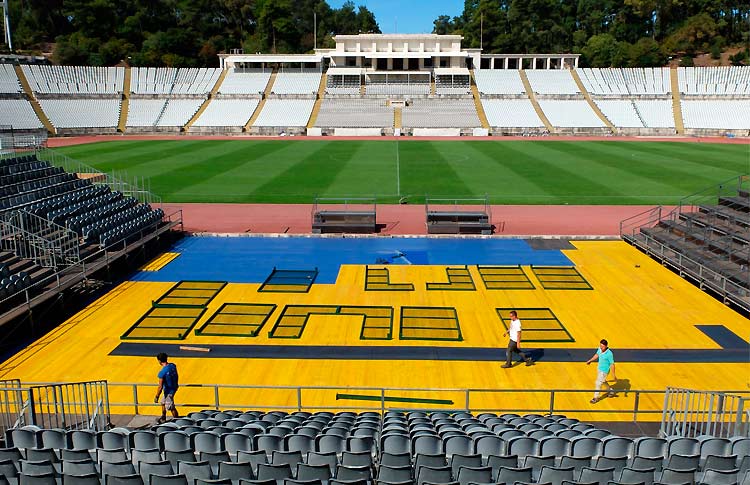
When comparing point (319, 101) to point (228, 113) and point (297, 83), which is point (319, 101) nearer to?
point (297, 83)

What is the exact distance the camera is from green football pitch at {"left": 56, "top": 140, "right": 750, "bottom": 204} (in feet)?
122

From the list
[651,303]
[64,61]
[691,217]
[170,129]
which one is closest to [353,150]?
[170,129]

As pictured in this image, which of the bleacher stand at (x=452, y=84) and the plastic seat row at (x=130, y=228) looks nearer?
the plastic seat row at (x=130, y=228)

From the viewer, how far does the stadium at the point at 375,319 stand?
836 cm

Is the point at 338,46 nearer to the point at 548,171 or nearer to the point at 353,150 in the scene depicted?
the point at 353,150

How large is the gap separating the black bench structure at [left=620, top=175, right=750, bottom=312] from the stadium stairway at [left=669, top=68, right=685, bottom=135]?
5726cm

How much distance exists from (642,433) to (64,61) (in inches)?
4345

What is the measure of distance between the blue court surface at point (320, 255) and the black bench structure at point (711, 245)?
155 inches

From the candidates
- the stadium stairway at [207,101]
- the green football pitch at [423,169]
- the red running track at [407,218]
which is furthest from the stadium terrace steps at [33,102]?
the red running track at [407,218]

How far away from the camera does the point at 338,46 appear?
3804 inches

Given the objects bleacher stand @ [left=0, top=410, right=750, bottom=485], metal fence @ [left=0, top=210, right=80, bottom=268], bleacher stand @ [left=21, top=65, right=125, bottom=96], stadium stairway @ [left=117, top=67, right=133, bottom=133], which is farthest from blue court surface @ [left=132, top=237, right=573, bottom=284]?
bleacher stand @ [left=21, top=65, right=125, bottom=96]

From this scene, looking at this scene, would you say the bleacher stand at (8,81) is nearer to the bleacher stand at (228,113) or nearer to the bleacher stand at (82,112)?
the bleacher stand at (82,112)

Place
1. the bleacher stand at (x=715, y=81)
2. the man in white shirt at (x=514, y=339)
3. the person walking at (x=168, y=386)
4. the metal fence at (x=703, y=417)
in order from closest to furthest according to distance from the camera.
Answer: the metal fence at (x=703, y=417) → the person walking at (x=168, y=386) → the man in white shirt at (x=514, y=339) → the bleacher stand at (x=715, y=81)

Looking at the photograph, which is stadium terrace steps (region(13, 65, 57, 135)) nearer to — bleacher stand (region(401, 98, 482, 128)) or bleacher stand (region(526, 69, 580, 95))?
bleacher stand (region(401, 98, 482, 128))
